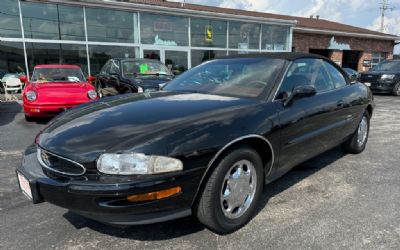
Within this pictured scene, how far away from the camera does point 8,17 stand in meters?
12.3

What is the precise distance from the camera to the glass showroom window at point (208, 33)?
1599 centimetres

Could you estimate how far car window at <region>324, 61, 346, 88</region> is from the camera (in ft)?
13.7

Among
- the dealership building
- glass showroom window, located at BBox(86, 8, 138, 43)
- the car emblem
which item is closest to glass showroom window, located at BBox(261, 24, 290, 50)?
the dealership building

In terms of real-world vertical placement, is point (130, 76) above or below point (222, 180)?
above

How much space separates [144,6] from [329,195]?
12.6 m

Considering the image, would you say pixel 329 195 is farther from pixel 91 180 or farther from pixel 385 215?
pixel 91 180

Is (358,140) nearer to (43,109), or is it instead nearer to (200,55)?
(43,109)

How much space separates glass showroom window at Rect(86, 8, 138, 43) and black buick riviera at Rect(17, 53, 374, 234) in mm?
11126

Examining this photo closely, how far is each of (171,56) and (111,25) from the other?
3.14m

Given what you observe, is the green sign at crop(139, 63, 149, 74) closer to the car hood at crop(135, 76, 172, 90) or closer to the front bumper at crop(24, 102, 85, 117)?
the car hood at crop(135, 76, 172, 90)

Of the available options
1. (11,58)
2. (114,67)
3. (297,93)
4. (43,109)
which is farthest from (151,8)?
(297,93)

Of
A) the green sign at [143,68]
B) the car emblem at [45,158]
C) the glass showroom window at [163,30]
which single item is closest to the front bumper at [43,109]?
the green sign at [143,68]

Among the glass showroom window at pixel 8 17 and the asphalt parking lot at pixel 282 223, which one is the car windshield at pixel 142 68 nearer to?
the asphalt parking lot at pixel 282 223

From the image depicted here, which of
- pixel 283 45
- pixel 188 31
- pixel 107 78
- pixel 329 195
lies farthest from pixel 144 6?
pixel 329 195
